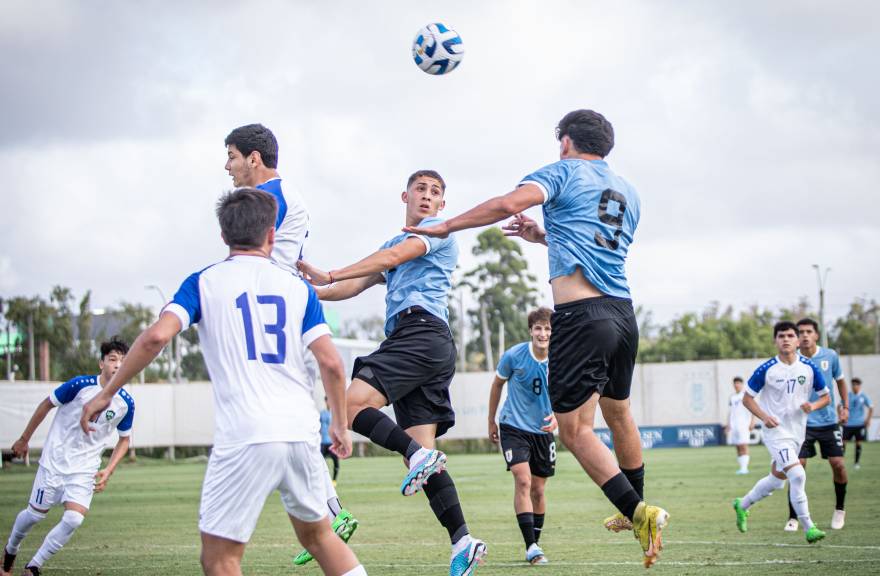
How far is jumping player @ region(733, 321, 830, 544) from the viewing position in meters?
11.9

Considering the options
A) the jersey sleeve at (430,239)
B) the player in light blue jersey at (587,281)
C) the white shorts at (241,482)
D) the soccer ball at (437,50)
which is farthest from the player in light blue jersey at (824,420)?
the white shorts at (241,482)

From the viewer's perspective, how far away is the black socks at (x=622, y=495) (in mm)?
6090

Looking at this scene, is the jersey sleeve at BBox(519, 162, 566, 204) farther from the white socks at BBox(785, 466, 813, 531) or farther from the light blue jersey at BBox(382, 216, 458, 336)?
the white socks at BBox(785, 466, 813, 531)

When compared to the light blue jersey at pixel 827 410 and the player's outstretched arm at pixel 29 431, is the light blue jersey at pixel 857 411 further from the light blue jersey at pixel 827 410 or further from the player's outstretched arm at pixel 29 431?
the player's outstretched arm at pixel 29 431

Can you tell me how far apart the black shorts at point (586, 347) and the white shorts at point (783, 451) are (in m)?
6.20

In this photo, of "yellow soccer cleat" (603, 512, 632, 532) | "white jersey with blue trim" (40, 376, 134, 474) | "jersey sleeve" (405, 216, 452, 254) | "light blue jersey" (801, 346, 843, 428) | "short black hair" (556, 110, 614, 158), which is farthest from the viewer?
"light blue jersey" (801, 346, 843, 428)

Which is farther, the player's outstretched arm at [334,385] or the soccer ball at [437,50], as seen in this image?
the soccer ball at [437,50]

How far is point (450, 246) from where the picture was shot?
25.4 feet

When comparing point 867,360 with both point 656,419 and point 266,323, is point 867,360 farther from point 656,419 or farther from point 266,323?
point 266,323

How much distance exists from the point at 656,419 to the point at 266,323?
1704 inches

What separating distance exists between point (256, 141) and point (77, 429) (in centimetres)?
446

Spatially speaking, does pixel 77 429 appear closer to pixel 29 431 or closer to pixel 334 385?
pixel 29 431

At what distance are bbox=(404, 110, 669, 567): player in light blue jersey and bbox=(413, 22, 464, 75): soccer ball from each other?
2.25 meters

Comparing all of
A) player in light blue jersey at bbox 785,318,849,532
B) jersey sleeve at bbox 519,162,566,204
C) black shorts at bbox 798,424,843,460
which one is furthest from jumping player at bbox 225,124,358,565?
black shorts at bbox 798,424,843,460
